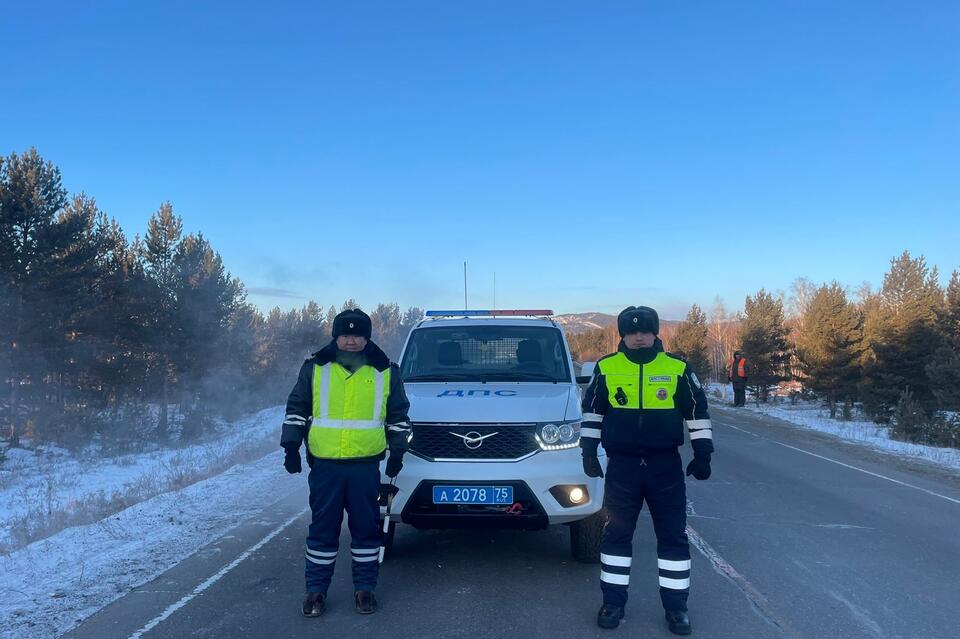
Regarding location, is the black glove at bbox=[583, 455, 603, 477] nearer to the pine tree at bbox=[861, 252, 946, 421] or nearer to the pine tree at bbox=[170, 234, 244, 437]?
the pine tree at bbox=[861, 252, 946, 421]

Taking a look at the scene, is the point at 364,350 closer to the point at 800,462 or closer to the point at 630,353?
the point at 630,353

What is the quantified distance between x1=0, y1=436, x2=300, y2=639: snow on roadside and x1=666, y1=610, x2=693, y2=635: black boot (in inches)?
153

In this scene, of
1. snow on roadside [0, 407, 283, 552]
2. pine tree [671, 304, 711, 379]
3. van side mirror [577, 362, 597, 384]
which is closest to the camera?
van side mirror [577, 362, 597, 384]

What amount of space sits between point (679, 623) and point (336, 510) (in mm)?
2350

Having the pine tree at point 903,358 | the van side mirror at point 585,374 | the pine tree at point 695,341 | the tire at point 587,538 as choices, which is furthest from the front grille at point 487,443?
the pine tree at point 695,341

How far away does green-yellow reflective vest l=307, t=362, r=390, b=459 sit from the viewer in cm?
455

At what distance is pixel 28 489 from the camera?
18.4 metres

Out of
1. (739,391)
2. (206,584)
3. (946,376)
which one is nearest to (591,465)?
(206,584)

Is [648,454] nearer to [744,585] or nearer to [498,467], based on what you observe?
[498,467]

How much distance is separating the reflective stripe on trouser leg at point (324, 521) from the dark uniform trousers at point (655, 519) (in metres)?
1.84

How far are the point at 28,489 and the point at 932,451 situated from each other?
23501mm

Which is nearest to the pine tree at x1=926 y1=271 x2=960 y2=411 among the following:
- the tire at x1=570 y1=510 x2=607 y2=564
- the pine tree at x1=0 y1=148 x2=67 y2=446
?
the tire at x1=570 y1=510 x2=607 y2=564

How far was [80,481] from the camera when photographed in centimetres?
1906

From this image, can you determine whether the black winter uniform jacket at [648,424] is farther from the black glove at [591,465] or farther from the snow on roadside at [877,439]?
the snow on roadside at [877,439]
